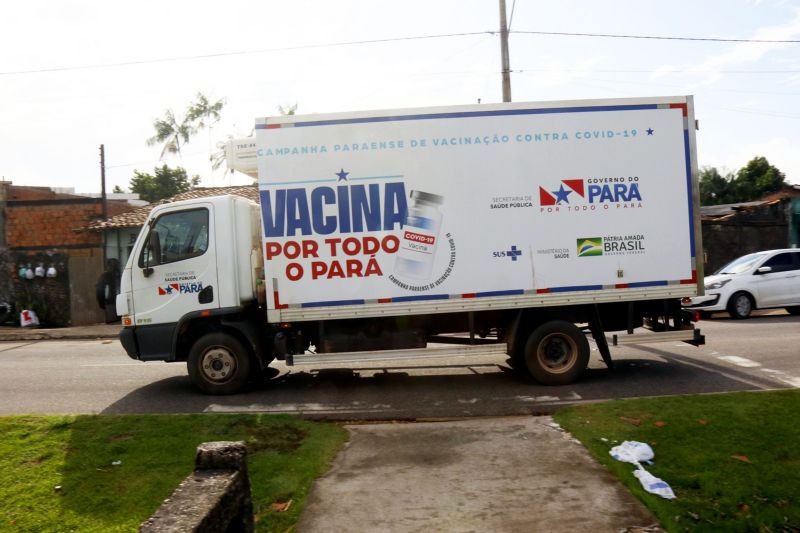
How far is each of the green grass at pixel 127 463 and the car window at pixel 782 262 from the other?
1324 cm

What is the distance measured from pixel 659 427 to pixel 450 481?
7.44 ft

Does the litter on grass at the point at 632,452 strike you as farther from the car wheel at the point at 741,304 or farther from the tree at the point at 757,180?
the tree at the point at 757,180

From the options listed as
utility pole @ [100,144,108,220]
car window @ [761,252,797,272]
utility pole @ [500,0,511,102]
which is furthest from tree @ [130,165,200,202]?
car window @ [761,252,797,272]

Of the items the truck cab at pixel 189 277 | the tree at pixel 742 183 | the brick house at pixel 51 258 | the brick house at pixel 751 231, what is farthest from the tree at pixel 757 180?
the truck cab at pixel 189 277

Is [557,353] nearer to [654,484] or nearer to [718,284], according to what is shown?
[654,484]

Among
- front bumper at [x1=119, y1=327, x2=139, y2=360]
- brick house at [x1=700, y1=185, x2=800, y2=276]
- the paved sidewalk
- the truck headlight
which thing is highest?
brick house at [x1=700, y1=185, x2=800, y2=276]

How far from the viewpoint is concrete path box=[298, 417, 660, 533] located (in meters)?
4.32

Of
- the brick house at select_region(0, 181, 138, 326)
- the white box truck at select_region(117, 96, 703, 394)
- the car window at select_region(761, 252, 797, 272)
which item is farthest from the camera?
the brick house at select_region(0, 181, 138, 326)

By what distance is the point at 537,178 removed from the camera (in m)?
8.19

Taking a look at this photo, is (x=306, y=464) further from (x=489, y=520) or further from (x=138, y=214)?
(x=138, y=214)

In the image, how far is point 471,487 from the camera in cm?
492

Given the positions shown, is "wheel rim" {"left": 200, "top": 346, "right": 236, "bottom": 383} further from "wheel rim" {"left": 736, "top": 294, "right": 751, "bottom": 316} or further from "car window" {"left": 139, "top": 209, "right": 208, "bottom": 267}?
"wheel rim" {"left": 736, "top": 294, "right": 751, "bottom": 316}

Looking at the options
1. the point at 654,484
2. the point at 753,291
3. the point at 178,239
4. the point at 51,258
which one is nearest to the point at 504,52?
the point at 753,291

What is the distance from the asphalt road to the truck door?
3.09 feet
